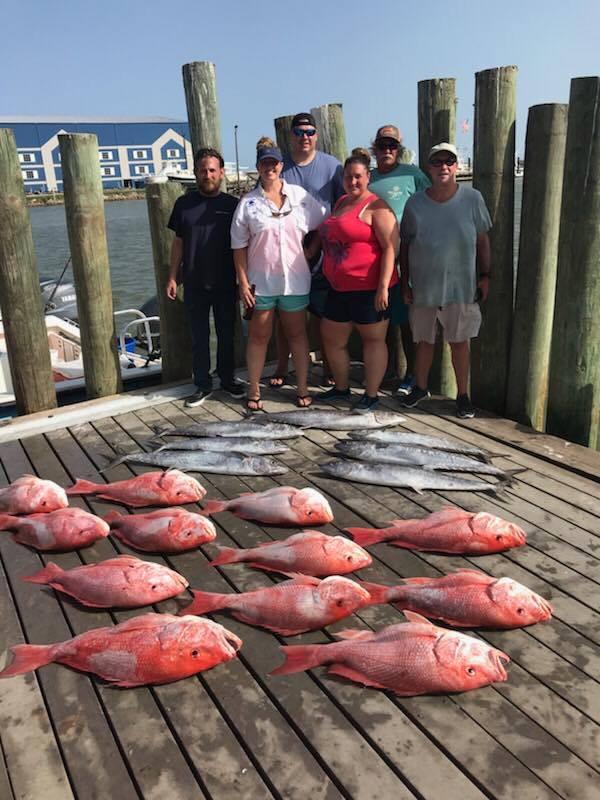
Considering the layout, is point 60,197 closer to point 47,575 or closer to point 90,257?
point 90,257

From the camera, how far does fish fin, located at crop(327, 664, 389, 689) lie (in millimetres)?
2887

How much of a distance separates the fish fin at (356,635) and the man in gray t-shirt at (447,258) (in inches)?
126

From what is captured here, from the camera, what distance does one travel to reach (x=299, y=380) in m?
6.27

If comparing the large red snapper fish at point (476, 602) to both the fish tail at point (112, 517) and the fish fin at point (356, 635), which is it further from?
the fish tail at point (112, 517)

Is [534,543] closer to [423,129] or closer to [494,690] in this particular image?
[494,690]

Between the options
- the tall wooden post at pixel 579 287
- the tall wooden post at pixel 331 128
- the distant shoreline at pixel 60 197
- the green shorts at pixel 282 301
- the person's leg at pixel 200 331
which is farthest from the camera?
the distant shoreline at pixel 60 197

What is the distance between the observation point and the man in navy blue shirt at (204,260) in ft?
19.5

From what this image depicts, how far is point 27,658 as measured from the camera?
10.2 ft

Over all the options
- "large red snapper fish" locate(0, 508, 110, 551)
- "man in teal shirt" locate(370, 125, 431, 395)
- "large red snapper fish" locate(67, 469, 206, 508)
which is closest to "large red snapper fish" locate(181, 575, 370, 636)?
"large red snapper fish" locate(0, 508, 110, 551)

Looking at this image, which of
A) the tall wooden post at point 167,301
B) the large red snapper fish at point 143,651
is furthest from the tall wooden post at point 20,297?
the large red snapper fish at point 143,651

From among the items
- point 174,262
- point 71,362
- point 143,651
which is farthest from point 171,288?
point 143,651

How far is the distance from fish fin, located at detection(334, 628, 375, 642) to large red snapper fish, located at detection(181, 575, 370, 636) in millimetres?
105

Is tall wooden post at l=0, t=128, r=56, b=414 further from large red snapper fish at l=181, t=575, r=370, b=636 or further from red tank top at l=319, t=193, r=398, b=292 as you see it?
large red snapper fish at l=181, t=575, r=370, b=636

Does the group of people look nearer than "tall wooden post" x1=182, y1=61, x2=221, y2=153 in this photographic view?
Yes
